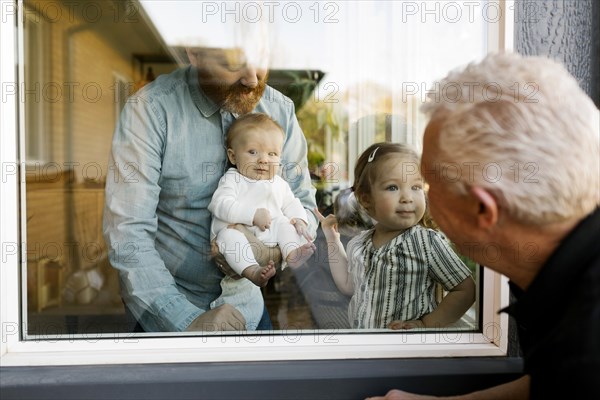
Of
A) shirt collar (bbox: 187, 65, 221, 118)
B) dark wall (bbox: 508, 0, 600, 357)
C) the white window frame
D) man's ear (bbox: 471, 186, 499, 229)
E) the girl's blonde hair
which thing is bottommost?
the white window frame

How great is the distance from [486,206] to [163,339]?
3.81 feet

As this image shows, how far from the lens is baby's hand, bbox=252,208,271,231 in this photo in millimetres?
1937

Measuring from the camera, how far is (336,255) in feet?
6.69

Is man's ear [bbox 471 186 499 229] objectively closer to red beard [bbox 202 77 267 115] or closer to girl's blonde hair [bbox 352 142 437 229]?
girl's blonde hair [bbox 352 142 437 229]

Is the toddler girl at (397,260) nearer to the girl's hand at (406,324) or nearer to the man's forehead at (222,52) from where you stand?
the girl's hand at (406,324)

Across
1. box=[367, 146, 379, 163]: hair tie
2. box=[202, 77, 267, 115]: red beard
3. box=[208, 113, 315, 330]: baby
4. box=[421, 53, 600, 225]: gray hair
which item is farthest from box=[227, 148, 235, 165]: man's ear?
box=[421, 53, 600, 225]: gray hair

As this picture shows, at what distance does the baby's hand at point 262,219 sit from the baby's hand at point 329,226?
0.68 ft

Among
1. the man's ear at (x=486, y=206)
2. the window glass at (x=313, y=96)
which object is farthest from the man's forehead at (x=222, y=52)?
the man's ear at (x=486, y=206)

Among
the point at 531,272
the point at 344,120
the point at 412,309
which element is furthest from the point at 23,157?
the point at 531,272

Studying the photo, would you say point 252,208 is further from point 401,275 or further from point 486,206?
point 486,206

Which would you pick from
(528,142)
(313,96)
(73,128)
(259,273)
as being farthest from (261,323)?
(73,128)

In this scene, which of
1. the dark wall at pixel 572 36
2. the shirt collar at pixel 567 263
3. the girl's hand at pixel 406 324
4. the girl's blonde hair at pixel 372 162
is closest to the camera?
the shirt collar at pixel 567 263

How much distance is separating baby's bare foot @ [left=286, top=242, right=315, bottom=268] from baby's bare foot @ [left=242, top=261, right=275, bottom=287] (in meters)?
0.07

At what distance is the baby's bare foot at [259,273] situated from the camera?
1.97 metres
